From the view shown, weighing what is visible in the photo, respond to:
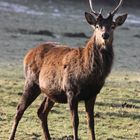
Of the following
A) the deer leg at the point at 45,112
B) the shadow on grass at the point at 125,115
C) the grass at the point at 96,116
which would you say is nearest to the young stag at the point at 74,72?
the deer leg at the point at 45,112

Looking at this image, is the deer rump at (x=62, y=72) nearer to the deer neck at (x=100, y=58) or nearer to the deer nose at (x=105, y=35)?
the deer neck at (x=100, y=58)

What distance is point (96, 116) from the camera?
1216cm

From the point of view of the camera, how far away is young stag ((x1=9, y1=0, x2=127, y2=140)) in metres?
9.44

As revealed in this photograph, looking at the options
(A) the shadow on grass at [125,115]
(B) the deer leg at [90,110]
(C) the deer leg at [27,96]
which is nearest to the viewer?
(B) the deer leg at [90,110]

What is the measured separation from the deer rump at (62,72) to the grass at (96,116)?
3.34 feet

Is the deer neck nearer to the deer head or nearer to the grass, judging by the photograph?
the deer head

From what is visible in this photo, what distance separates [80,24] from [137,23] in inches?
254

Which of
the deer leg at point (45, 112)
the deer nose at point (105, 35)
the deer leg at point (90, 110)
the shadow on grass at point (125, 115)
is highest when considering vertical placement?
the deer nose at point (105, 35)

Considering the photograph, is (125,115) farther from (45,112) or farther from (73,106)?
(73,106)

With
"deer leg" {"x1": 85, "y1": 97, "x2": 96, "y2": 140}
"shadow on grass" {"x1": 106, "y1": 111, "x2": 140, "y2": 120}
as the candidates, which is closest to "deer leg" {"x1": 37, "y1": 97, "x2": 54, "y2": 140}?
"deer leg" {"x1": 85, "y1": 97, "x2": 96, "y2": 140}

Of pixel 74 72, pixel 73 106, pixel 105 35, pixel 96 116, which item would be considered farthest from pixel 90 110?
pixel 96 116

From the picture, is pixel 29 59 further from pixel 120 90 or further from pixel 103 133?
pixel 120 90

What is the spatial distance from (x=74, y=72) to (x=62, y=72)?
0.91ft

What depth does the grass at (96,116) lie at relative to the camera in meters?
10.8
